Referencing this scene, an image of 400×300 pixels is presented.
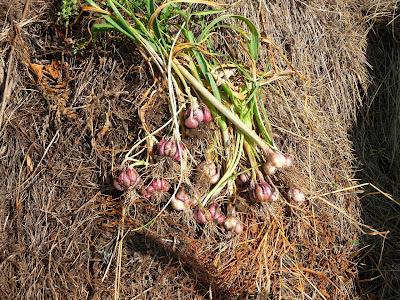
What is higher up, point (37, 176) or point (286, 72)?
point (286, 72)

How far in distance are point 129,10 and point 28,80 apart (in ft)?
1.67

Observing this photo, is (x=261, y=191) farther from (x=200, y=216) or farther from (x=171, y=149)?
(x=171, y=149)

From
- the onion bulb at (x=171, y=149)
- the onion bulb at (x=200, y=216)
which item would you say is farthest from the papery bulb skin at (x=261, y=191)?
the onion bulb at (x=171, y=149)

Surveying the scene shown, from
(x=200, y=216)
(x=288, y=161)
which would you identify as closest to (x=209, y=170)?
(x=200, y=216)

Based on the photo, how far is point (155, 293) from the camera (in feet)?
7.10

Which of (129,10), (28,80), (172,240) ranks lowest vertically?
(172,240)

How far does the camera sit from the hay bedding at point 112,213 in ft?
7.09

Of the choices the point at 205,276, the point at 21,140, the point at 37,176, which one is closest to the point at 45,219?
the point at 37,176

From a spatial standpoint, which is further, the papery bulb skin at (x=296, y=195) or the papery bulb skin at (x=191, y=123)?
the papery bulb skin at (x=296, y=195)

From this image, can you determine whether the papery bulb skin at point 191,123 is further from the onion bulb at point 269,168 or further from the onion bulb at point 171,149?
the onion bulb at point 269,168

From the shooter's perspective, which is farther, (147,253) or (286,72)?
(286,72)

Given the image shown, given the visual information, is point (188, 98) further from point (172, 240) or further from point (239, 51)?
point (172, 240)

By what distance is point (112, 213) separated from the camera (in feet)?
7.04

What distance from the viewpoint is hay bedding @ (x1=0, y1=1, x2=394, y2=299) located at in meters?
2.16
